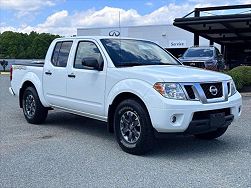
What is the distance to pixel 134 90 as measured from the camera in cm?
594

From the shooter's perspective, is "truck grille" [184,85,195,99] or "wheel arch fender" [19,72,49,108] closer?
"truck grille" [184,85,195,99]

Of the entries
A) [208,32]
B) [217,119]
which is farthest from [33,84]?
[208,32]

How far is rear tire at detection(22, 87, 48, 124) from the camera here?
330 inches

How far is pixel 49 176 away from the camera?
496 centimetres

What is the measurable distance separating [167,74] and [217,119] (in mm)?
1005

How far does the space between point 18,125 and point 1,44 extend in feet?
308

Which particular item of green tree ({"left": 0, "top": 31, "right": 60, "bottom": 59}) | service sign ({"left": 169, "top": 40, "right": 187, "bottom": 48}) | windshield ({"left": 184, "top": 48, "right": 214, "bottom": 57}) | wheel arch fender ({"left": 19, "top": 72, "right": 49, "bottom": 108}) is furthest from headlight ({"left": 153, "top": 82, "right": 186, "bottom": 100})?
green tree ({"left": 0, "top": 31, "right": 60, "bottom": 59})

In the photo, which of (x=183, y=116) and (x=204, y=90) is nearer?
(x=183, y=116)

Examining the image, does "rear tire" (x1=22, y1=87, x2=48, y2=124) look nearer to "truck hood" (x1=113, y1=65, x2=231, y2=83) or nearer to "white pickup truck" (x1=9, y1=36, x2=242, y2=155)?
"white pickup truck" (x1=9, y1=36, x2=242, y2=155)

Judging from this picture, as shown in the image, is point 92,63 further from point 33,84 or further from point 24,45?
point 24,45

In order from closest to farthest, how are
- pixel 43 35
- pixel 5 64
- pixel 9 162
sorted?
pixel 9 162 → pixel 5 64 → pixel 43 35

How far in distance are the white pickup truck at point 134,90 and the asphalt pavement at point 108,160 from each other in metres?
0.33

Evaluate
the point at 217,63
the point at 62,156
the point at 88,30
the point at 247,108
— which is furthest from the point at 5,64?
the point at 62,156

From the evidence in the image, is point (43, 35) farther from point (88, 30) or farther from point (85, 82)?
point (85, 82)
